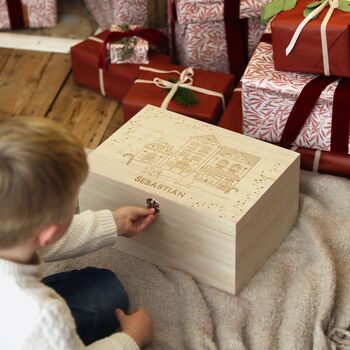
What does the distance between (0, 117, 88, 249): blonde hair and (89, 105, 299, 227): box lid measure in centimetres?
37

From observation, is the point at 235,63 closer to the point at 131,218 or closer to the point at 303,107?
the point at 303,107

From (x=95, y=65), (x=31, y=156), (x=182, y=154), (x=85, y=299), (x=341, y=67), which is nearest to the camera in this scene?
(x=31, y=156)

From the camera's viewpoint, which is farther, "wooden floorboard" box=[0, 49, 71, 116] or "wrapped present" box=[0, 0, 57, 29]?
"wrapped present" box=[0, 0, 57, 29]

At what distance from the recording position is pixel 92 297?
1318 mm

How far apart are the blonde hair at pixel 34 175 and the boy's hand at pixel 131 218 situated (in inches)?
13.7

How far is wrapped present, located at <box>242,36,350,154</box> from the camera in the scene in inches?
62.3

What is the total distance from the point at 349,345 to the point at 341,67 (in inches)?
22.4

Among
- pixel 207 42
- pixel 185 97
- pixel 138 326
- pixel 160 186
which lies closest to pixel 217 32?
pixel 207 42

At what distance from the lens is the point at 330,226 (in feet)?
5.07

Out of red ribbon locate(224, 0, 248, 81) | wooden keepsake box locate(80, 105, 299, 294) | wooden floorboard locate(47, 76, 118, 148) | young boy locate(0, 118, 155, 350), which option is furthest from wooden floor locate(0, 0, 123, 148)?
young boy locate(0, 118, 155, 350)

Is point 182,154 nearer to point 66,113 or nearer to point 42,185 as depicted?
point 42,185

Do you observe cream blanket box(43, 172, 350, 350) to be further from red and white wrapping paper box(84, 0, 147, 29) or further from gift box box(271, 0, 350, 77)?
red and white wrapping paper box(84, 0, 147, 29)

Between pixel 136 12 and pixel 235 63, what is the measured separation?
0.33 metres

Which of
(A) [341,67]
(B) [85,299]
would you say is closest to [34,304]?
(B) [85,299]
